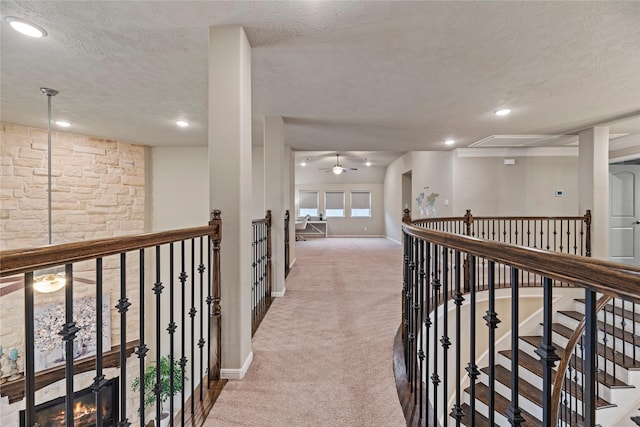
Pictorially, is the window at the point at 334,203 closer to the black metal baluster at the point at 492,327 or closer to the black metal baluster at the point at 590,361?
the black metal baluster at the point at 492,327

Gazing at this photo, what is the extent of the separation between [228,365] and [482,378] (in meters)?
3.91

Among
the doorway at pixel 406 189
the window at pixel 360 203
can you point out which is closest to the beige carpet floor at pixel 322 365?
the doorway at pixel 406 189

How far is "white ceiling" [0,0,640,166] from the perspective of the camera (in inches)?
71.5

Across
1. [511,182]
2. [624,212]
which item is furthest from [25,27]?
[624,212]

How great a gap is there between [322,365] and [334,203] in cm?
1033

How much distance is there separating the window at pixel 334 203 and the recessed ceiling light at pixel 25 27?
10.7 metres

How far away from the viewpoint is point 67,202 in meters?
4.77

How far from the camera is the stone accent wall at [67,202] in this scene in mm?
4121

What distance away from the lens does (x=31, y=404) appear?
81cm

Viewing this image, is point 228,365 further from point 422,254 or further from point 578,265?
point 578,265

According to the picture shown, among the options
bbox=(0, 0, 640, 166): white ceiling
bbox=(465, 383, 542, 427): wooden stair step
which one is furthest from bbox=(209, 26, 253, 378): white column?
bbox=(465, 383, 542, 427): wooden stair step

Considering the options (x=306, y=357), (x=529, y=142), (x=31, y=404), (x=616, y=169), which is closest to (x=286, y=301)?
(x=306, y=357)

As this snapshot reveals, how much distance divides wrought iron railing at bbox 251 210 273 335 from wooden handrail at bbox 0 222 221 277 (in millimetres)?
2007

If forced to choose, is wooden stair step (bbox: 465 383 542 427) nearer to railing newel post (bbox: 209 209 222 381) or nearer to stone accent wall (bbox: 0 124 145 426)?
railing newel post (bbox: 209 209 222 381)
